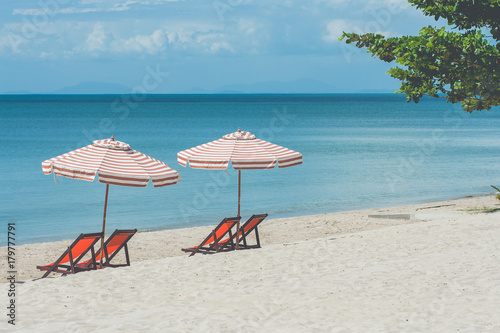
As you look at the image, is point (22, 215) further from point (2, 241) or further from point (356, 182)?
point (356, 182)

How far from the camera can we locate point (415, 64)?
13.4 metres

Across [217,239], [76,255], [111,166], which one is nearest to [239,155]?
[217,239]

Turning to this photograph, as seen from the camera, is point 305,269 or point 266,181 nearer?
point 305,269

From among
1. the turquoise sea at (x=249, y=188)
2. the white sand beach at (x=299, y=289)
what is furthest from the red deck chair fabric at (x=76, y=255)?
the turquoise sea at (x=249, y=188)

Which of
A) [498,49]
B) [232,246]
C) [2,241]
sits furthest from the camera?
[2,241]

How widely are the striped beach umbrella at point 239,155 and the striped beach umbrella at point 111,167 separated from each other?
112cm

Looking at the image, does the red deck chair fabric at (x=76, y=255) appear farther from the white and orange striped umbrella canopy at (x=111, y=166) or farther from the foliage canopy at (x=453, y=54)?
the foliage canopy at (x=453, y=54)

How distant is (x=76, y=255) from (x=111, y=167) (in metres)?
1.62

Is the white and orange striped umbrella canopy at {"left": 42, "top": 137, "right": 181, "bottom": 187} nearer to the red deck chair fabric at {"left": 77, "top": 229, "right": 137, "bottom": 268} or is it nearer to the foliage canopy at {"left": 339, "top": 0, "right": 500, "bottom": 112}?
the red deck chair fabric at {"left": 77, "top": 229, "right": 137, "bottom": 268}

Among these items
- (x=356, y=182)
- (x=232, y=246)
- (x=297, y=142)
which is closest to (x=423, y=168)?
(x=356, y=182)

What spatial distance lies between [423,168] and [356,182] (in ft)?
25.1

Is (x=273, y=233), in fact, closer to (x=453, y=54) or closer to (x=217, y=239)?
(x=217, y=239)

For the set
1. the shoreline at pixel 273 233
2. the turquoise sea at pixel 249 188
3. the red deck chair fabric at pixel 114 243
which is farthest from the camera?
the turquoise sea at pixel 249 188

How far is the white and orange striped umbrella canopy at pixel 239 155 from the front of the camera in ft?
33.7
